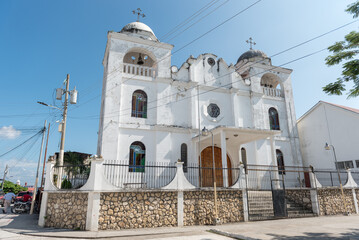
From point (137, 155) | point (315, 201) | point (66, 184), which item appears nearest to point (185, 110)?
point (137, 155)

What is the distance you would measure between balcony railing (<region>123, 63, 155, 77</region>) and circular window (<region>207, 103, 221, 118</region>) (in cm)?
447

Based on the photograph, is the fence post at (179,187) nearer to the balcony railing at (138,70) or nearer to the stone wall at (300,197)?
the stone wall at (300,197)

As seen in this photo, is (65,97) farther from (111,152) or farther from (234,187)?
(234,187)

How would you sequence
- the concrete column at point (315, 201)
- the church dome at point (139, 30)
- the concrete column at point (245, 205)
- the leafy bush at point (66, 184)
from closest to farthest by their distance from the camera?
1. the concrete column at point (245, 205)
2. the leafy bush at point (66, 184)
3. the concrete column at point (315, 201)
4. the church dome at point (139, 30)

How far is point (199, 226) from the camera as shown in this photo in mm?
9477

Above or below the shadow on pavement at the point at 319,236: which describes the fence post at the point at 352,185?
above

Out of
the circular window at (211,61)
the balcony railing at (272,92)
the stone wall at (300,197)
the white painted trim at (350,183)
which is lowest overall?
the stone wall at (300,197)

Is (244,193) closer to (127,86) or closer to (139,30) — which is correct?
(127,86)

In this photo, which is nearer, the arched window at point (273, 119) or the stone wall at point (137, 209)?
the stone wall at point (137, 209)

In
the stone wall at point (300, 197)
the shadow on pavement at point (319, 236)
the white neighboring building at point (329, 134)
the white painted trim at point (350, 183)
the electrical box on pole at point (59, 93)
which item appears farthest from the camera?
the white neighboring building at point (329, 134)

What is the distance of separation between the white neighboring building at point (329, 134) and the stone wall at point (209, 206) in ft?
32.8

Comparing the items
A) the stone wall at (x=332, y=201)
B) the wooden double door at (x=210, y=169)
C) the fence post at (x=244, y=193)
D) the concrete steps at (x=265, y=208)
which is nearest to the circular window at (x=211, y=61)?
the wooden double door at (x=210, y=169)

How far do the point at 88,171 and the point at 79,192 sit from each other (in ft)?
2.82

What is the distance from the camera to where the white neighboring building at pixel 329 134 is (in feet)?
52.0
